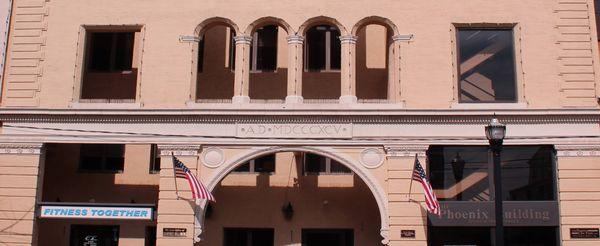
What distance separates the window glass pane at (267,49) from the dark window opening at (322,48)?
1.30 meters

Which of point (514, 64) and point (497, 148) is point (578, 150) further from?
point (497, 148)

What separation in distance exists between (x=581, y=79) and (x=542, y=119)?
1942mm

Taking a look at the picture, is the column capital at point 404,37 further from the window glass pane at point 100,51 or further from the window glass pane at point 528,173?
the window glass pane at point 100,51

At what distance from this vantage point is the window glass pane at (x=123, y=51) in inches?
955

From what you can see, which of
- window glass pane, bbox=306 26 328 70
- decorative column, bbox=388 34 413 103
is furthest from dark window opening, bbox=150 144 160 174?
decorative column, bbox=388 34 413 103

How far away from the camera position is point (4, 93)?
2114cm

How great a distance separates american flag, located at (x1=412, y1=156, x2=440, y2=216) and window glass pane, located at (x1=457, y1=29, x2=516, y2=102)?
3.24 m

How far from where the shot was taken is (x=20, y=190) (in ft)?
66.8

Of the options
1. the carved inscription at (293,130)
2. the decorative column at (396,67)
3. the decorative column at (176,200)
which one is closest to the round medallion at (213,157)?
the decorative column at (176,200)

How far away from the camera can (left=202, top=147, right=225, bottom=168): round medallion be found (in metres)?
20.3

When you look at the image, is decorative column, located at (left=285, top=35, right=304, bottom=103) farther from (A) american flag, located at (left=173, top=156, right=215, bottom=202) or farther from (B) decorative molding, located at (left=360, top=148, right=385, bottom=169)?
(A) american flag, located at (left=173, top=156, right=215, bottom=202)

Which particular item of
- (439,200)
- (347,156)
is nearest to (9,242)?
(347,156)

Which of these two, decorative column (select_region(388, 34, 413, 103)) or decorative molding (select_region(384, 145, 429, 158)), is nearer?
decorative molding (select_region(384, 145, 429, 158))

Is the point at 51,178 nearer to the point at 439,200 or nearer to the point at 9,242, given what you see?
the point at 9,242
